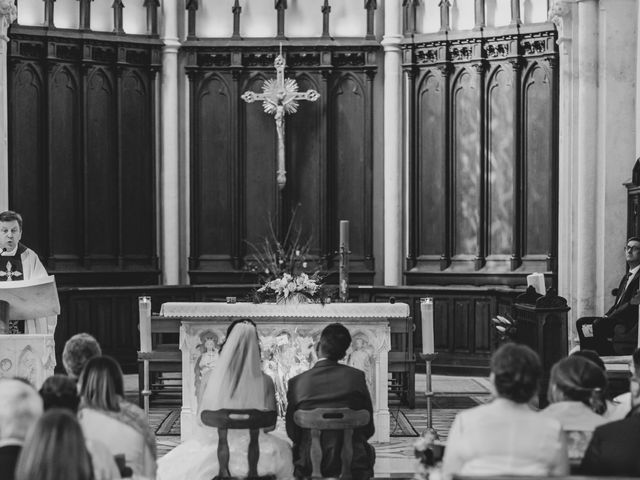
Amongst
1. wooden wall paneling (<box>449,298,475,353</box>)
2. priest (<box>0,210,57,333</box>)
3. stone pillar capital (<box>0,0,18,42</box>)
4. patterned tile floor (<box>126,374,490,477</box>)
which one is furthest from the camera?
wooden wall paneling (<box>449,298,475,353</box>)

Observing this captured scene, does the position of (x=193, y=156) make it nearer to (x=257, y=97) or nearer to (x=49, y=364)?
(x=257, y=97)

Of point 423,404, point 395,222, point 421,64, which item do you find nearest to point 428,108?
point 421,64

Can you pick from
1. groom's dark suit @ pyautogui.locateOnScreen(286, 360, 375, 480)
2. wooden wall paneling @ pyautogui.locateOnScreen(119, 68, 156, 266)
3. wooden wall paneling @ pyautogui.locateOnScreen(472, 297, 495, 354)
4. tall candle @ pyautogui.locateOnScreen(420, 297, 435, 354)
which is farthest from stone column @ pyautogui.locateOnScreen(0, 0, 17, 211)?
groom's dark suit @ pyautogui.locateOnScreen(286, 360, 375, 480)

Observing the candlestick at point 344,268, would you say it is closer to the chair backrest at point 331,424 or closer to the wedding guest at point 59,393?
the chair backrest at point 331,424

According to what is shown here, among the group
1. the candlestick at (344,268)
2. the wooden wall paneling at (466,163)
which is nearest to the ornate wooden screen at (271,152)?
the wooden wall paneling at (466,163)

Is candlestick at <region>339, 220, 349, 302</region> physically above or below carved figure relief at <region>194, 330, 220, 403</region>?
above

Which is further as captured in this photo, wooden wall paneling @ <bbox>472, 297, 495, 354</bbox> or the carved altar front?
wooden wall paneling @ <bbox>472, 297, 495, 354</bbox>

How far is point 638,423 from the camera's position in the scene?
4637 millimetres

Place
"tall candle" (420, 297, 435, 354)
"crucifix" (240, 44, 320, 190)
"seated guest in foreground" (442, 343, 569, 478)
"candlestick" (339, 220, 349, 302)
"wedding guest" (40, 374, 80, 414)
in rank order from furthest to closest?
"crucifix" (240, 44, 320, 190), "candlestick" (339, 220, 349, 302), "tall candle" (420, 297, 435, 354), "wedding guest" (40, 374, 80, 414), "seated guest in foreground" (442, 343, 569, 478)

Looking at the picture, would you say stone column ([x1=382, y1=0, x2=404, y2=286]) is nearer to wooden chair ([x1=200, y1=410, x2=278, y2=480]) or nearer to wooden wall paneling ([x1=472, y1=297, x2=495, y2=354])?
wooden wall paneling ([x1=472, y1=297, x2=495, y2=354])

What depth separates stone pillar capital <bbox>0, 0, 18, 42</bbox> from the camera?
12410 mm

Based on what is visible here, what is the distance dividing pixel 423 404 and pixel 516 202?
3.38 meters

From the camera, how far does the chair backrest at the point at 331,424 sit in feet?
20.9

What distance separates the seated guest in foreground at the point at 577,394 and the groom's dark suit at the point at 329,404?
1.71 metres
